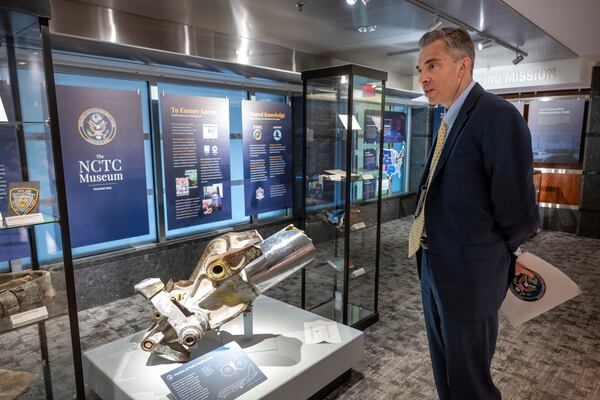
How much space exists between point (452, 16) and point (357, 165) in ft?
5.62

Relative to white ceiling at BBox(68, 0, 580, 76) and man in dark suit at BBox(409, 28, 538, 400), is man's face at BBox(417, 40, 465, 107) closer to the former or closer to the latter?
man in dark suit at BBox(409, 28, 538, 400)

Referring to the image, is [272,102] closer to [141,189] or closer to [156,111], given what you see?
[156,111]

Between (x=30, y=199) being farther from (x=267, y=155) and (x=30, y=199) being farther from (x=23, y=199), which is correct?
(x=267, y=155)

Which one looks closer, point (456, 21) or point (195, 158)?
point (456, 21)

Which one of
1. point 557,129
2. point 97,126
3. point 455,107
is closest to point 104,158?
point 97,126

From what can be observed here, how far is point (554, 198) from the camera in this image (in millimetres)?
6617

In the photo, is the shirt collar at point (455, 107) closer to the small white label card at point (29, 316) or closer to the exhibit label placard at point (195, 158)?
the small white label card at point (29, 316)

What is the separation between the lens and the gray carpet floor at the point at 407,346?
230cm

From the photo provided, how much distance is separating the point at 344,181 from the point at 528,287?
4.63 feet

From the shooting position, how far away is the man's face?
1471mm

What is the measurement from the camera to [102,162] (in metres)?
3.40

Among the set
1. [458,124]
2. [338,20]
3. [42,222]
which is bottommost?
[42,222]

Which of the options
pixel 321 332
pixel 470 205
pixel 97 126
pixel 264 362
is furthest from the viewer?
pixel 97 126

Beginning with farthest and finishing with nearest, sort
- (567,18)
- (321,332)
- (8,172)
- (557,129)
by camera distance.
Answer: (557,129) → (567,18) → (321,332) → (8,172)
